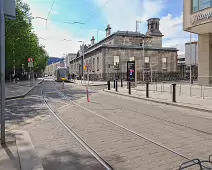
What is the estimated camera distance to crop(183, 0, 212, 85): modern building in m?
19.6

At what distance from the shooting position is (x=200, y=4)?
68.2 ft

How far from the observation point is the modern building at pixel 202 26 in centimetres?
1958

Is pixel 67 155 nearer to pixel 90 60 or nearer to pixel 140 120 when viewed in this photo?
pixel 140 120

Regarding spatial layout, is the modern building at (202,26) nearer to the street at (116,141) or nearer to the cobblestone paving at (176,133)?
the cobblestone paving at (176,133)

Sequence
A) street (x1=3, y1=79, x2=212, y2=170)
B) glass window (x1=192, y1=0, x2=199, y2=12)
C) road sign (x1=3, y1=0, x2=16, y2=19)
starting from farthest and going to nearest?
glass window (x1=192, y1=0, x2=199, y2=12) < road sign (x1=3, y1=0, x2=16, y2=19) < street (x1=3, y1=79, x2=212, y2=170)

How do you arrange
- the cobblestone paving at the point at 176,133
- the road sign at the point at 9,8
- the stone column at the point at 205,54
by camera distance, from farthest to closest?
1. the stone column at the point at 205,54
2. the road sign at the point at 9,8
3. the cobblestone paving at the point at 176,133

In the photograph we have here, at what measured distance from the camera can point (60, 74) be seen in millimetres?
48969

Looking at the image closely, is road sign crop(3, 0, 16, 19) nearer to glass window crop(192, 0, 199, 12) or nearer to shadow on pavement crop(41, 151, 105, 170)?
shadow on pavement crop(41, 151, 105, 170)

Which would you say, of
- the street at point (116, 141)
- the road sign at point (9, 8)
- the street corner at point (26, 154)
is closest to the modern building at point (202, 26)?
the street at point (116, 141)

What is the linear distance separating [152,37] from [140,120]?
71.3 metres

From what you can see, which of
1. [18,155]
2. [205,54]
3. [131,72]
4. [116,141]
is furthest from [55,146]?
[205,54]

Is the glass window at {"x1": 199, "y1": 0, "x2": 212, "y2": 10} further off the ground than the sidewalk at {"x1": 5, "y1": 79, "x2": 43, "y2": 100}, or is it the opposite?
the glass window at {"x1": 199, "y1": 0, "x2": 212, "y2": 10}

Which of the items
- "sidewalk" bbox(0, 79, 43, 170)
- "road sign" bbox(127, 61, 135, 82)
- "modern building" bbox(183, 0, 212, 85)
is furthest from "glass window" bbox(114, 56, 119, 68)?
"sidewalk" bbox(0, 79, 43, 170)

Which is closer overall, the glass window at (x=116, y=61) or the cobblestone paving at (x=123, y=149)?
the cobblestone paving at (x=123, y=149)
